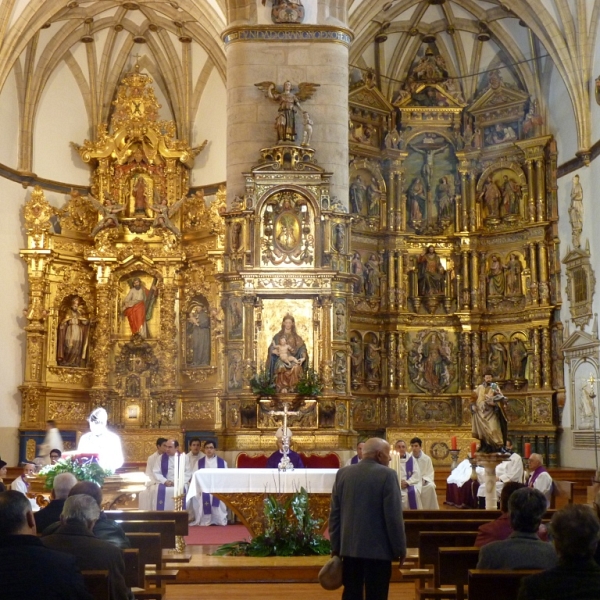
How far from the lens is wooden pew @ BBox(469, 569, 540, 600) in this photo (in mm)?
5855

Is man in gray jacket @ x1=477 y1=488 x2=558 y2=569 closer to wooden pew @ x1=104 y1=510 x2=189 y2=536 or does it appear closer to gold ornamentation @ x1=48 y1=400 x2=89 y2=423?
wooden pew @ x1=104 y1=510 x2=189 y2=536

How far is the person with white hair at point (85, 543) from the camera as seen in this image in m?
6.23

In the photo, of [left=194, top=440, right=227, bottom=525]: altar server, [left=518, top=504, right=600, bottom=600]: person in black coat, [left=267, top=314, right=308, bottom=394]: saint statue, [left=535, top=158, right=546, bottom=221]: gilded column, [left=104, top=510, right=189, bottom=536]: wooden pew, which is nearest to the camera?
[left=518, top=504, right=600, bottom=600]: person in black coat

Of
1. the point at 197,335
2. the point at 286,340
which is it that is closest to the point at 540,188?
the point at 286,340

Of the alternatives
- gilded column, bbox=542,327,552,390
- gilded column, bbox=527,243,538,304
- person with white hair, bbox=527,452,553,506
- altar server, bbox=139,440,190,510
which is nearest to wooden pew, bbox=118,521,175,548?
person with white hair, bbox=527,452,553,506

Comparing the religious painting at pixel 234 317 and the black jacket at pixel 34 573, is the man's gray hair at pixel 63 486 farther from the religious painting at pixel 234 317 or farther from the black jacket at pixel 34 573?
the religious painting at pixel 234 317

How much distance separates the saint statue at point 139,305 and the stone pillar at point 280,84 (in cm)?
685

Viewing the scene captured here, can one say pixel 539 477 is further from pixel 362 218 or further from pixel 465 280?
pixel 362 218

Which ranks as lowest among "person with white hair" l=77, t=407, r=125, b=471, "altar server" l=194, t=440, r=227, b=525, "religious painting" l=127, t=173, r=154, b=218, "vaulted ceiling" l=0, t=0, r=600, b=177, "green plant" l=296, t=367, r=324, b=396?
"altar server" l=194, t=440, r=227, b=525

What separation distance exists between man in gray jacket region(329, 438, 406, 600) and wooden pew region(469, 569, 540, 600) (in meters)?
1.52

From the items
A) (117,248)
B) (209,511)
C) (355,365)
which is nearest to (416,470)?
(209,511)

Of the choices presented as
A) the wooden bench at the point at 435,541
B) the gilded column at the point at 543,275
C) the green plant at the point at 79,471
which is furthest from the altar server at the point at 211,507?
the gilded column at the point at 543,275

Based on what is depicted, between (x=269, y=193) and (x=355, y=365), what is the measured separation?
7.19m

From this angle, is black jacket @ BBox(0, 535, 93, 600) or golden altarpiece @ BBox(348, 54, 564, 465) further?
golden altarpiece @ BBox(348, 54, 564, 465)
